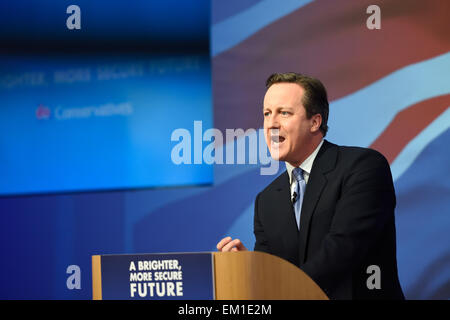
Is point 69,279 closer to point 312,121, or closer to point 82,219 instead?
point 82,219

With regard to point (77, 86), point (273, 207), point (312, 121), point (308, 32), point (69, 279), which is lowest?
point (69, 279)

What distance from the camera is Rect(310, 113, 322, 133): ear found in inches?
114

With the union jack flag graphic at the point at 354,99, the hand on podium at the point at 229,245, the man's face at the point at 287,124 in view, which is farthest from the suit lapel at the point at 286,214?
the union jack flag graphic at the point at 354,99

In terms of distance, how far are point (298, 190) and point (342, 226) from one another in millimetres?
325

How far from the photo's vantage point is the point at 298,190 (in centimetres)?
273

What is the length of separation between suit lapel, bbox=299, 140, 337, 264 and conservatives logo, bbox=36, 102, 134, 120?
1.93 meters

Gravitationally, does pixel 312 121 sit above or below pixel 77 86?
below

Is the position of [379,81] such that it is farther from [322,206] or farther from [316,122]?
[322,206]

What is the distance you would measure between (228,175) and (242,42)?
894 millimetres

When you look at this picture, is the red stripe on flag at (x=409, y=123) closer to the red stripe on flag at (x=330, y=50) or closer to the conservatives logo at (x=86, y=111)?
the red stripe on flag at (x=330, y=50)

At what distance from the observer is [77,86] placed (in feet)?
14.5

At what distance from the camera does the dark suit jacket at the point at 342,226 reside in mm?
2416
